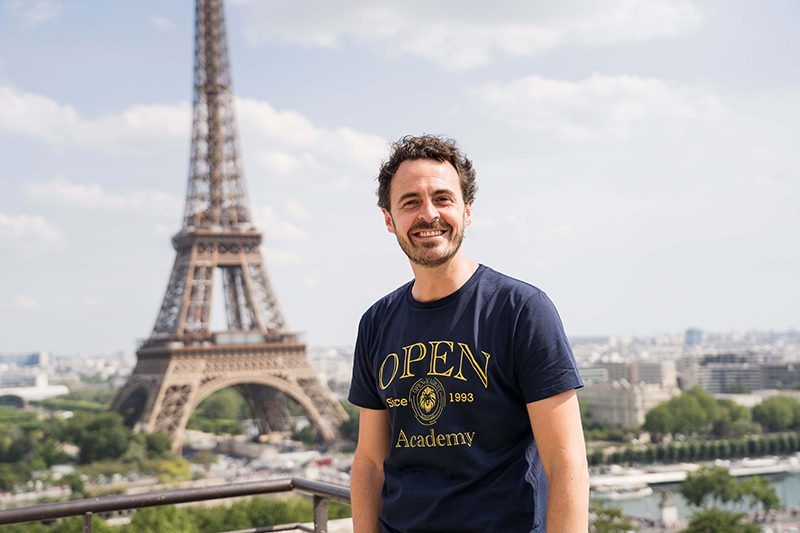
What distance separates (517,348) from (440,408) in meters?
0.21

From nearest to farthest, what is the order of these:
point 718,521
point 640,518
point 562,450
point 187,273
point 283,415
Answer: point 562,450, point 718,521, point 187,273, point 640,518, point 283,415

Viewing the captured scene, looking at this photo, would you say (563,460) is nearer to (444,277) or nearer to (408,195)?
(444,277)

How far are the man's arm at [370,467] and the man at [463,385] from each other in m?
0.07

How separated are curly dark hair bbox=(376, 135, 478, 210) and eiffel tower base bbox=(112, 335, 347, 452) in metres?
29.1

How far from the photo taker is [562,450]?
6.24 ft

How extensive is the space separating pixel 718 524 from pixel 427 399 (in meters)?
28.7

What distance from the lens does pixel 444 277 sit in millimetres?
2082

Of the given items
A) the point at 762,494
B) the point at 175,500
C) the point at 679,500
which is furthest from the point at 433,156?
the point at 679,500

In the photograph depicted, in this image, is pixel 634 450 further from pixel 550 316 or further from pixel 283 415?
pixel 550 316

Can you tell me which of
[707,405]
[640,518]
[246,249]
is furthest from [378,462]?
[707,405]

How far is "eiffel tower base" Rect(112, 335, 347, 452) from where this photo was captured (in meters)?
30.5

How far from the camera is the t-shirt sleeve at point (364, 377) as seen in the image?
2.27 meters

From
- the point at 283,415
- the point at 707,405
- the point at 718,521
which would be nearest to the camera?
the point at 718,521

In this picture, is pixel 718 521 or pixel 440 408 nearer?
pixel 440 408
